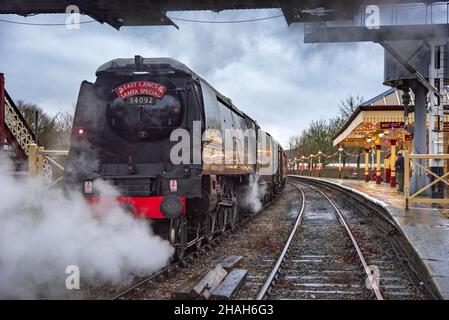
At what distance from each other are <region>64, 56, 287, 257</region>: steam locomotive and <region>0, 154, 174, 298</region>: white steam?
0.78 ft

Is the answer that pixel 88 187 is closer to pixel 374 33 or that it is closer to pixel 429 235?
pixel 429 235

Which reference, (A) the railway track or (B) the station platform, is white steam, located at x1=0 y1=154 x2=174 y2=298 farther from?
(B) the station platform

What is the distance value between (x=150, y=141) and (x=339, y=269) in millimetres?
3421

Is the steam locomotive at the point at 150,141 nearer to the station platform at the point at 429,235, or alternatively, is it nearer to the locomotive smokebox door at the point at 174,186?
the locomotive smokebox door at the point at 174,186

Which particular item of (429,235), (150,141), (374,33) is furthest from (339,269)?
(374,33)

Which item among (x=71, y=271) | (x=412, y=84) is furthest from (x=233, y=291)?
(x=412, y=84)

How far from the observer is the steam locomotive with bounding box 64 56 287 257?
22.7ft

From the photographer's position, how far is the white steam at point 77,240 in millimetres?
6409

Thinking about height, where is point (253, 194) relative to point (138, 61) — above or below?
below

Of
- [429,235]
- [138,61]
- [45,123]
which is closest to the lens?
[138,61]

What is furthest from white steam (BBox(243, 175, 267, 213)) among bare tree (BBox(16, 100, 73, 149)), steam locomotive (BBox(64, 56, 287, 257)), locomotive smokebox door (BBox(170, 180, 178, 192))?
bare tree (BBox(16, 100, 73, 149))

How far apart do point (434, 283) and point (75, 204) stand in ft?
15.9

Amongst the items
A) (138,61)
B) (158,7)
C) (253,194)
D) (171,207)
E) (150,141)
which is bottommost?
(253,194)

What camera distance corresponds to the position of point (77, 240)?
22.1ft
